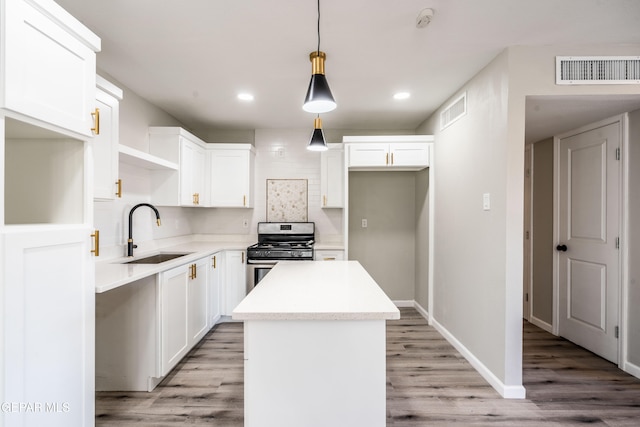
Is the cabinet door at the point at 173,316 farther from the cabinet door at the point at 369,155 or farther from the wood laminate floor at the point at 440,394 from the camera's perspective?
the cabinet door at the point at 369,155

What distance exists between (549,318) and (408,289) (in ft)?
5.20

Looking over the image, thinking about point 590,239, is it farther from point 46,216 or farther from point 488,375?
point 46,216

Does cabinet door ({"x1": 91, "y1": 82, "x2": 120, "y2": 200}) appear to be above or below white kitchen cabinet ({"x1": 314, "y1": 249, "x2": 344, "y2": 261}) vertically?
above

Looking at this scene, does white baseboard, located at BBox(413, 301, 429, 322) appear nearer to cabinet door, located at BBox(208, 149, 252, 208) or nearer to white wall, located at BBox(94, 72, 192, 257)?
cabinet door, located at BBox(208, 149, 252, 208)

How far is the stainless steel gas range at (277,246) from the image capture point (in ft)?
11.7

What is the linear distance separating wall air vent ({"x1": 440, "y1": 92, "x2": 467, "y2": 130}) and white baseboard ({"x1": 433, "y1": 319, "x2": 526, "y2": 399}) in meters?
2.12

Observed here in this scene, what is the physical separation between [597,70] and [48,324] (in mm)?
3531

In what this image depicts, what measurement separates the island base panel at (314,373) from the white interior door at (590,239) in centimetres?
267

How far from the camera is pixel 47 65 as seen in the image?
1.36 metres

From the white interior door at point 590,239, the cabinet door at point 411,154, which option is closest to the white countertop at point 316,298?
the cabinet door at point 411,154

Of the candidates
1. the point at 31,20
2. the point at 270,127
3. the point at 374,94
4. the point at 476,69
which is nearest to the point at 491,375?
the point at 476,69

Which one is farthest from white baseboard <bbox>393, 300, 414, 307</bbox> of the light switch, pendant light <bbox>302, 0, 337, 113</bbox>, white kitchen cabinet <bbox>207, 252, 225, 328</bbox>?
pendant light <bbox>302, 0, 337, 113</bbox>

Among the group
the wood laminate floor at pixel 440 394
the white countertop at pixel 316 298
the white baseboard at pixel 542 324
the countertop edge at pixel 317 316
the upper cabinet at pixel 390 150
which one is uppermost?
the upper cabinet at pixel 390 150

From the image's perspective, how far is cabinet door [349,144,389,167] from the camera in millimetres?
3609
